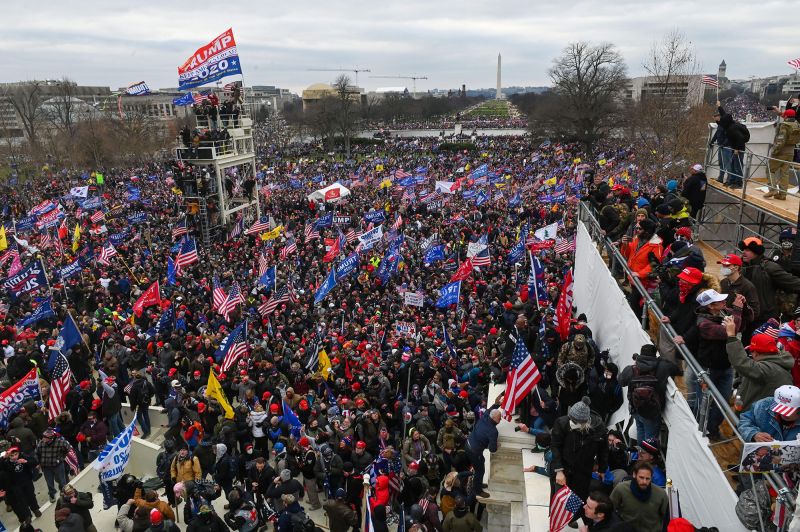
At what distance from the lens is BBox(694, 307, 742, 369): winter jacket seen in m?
5.32

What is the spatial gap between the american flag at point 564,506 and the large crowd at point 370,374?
0.15 meters

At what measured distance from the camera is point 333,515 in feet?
24.5

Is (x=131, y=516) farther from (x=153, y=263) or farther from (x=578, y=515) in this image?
(x=153, y=263)

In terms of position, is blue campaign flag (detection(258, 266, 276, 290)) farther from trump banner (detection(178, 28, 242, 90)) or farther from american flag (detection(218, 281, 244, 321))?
trump banner (detection(178, 28, 242, 90))

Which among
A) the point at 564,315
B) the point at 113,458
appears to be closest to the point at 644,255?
the point at 564,315

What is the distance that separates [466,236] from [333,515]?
16332 mm

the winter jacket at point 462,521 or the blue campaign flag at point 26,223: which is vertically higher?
the blue campaign flag at point 26,223

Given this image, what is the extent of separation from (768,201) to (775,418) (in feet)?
20.6

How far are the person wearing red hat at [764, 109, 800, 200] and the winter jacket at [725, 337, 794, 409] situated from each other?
5520 millimetres

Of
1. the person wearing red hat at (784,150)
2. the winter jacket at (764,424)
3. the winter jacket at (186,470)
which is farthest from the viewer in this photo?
the person wearing red hat at (784,150)

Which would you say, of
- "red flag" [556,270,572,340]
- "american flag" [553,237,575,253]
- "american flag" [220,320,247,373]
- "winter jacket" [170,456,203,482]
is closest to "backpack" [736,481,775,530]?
"red flag" [556,270,572,340]

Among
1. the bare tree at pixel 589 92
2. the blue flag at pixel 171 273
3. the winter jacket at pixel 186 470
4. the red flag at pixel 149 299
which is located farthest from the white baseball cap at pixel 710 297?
the bare tree at pixel 589 92

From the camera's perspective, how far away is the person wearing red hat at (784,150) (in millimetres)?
9156

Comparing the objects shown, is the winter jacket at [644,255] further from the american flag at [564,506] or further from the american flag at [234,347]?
the american flag at [234,347]
